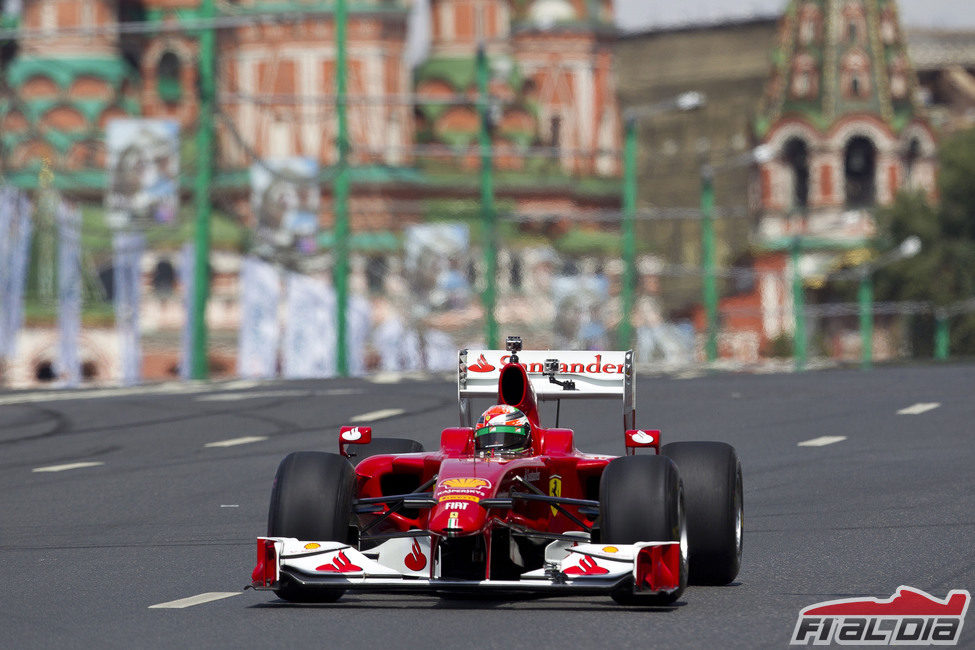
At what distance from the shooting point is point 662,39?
507ft

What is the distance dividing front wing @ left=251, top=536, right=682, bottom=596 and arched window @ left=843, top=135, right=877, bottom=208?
4404 inches

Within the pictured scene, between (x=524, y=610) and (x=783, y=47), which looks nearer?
(x=524, y=610)

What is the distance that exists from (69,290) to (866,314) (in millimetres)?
34281

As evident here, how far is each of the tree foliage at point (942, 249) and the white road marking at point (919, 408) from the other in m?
83.9

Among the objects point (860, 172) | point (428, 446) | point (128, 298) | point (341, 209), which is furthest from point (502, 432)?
point (860, 172)

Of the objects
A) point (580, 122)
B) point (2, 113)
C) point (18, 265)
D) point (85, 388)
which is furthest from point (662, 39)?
point (85, 388)

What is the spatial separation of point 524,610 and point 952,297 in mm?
105436

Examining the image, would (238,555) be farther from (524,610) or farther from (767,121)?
(767,121)

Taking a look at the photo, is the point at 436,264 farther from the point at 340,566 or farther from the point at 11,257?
the point at 340,566

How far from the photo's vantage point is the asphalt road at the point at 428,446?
1038 cm

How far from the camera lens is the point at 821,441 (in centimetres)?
2262

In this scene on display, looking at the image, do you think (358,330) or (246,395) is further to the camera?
(358,330)

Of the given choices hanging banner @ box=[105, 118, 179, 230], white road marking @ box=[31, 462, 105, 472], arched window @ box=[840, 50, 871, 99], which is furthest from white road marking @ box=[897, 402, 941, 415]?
arched window @ box=[840, 50, 871, 99]

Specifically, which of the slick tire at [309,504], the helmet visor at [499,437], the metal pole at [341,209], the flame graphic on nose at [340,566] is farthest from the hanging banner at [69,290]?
the flame graphic on nose at [340,566]
